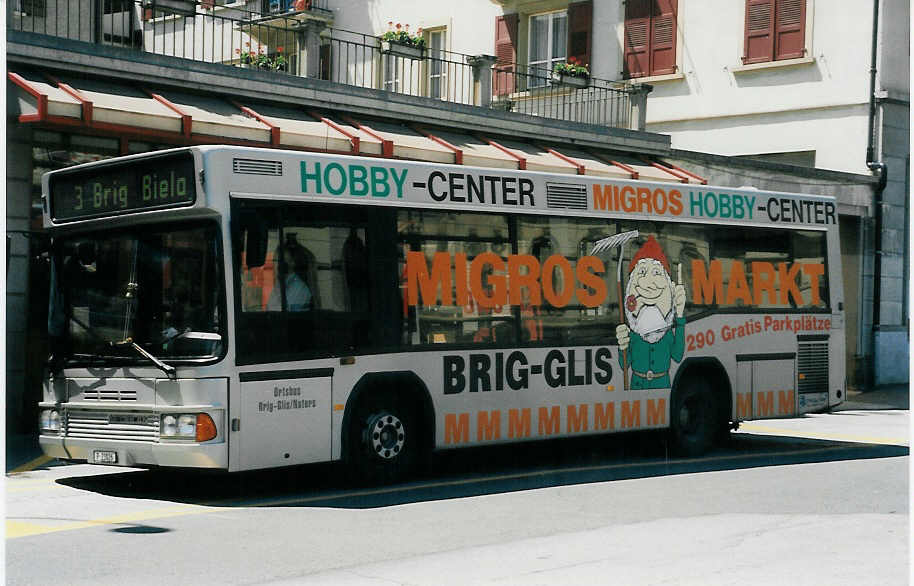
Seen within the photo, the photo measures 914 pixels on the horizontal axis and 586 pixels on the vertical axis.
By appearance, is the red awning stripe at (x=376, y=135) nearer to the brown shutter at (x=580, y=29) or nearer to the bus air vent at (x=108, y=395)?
A: the bus air vent at (x=108, y=395)

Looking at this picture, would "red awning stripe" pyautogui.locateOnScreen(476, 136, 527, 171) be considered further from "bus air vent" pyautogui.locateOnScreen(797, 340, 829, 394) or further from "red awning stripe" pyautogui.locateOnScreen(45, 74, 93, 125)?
"red awning stripe" pyautogui.locateOnScreen(45, 74, 93, 125)

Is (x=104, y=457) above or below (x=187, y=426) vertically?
below

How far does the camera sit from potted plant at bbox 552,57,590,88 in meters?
26.5

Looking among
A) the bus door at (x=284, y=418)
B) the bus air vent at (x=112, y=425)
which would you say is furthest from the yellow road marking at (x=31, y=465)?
the bus door at (x=284, y=418)

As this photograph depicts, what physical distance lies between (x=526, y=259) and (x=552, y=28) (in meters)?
18.3

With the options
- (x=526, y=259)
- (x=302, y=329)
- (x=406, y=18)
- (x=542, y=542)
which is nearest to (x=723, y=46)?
(x=406, y=18)

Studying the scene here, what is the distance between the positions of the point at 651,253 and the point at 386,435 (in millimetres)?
3848

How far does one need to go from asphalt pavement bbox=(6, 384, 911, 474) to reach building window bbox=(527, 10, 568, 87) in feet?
32.3

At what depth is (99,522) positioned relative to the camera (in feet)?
32.2

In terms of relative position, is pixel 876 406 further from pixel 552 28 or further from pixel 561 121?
pixel 552 28

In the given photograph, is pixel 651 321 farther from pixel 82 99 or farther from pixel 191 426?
pixel 82 99

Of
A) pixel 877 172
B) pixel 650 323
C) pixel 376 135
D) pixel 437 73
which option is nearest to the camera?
pixel 650 323

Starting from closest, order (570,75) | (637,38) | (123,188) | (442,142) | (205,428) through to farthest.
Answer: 1. (205,428)
2. (123,188)
3. (442,142)
4. (570,75)
5. (637,38)

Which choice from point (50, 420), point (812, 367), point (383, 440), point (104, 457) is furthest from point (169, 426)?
point (812, 367)
